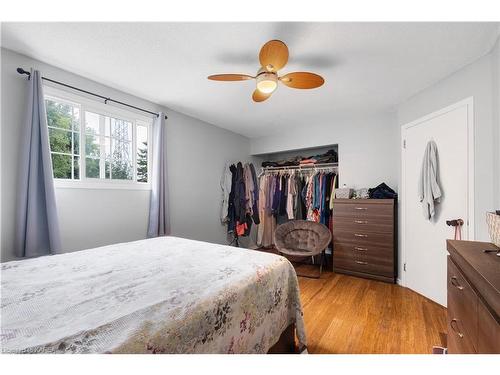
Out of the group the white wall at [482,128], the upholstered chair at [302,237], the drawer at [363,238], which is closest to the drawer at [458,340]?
the white wall at [482,128]

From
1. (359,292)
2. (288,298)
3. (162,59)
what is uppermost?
(162,59)

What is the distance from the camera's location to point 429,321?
1.83 metres

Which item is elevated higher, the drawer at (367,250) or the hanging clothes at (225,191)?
the hanging clothes at (225,191)

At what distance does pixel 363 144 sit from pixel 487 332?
2969 millimetres

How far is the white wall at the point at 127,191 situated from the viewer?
5.68 feet

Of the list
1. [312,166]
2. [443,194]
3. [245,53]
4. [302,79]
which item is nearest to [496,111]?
[443,194]

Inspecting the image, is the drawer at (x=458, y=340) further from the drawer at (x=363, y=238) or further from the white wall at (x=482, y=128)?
the drawer at (x=363, y=238)

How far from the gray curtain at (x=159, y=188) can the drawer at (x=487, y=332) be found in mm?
2647

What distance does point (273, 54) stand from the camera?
4.71 feet

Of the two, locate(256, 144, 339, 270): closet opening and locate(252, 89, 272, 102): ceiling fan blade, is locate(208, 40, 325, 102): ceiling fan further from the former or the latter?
locate(256, 144, 339, 270): closet opening
